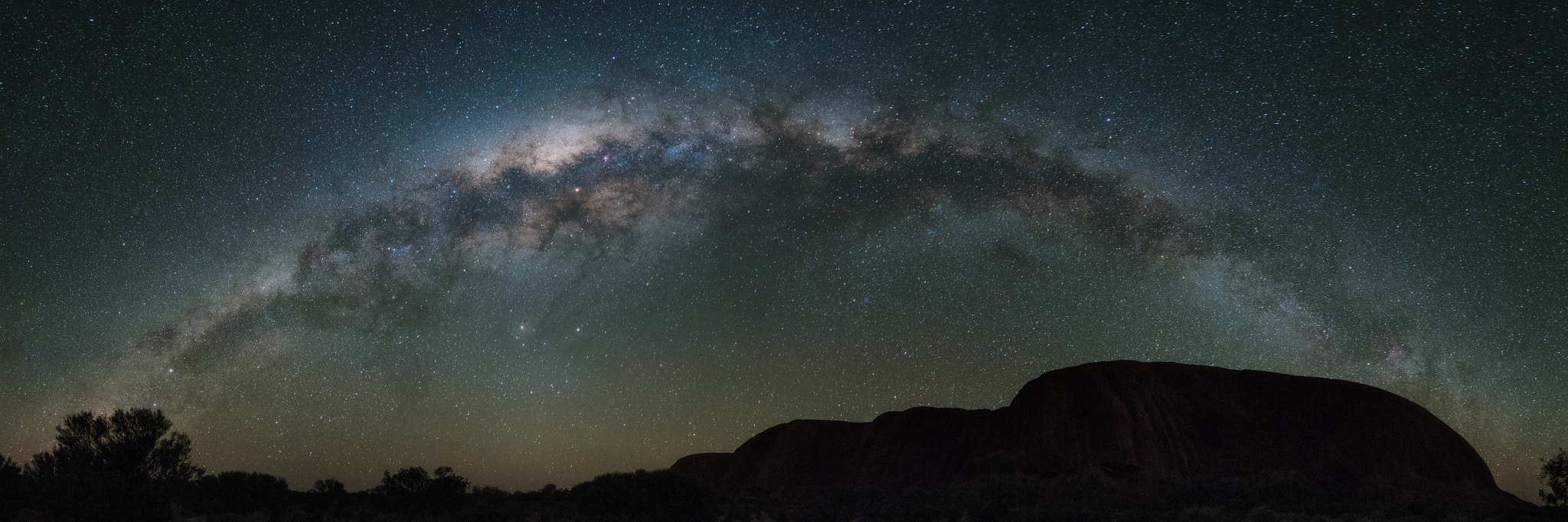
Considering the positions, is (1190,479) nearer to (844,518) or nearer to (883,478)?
(883,478)

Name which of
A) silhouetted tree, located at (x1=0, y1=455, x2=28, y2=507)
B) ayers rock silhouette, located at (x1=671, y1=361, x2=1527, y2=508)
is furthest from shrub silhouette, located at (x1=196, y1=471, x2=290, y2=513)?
ayers rock silhouette, located at (x1=671, y1=361, x2=1527, y2=508)

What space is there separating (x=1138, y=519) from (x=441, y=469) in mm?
28723

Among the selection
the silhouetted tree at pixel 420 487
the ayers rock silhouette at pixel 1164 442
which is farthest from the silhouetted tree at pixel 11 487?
the ayers rock silhouette at pixel 1164 442

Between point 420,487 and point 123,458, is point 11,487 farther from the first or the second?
point 420,487

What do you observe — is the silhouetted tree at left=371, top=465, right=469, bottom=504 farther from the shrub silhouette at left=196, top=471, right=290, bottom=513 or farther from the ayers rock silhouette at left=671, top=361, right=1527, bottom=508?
the ayers rock silhouette at left=671, top=361, right=1527, bottom=508

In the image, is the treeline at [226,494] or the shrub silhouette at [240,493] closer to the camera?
the treeline at [226,494]

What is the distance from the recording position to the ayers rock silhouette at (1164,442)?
5066 cm

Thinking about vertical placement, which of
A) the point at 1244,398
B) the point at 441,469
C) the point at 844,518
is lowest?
the point at 844,518

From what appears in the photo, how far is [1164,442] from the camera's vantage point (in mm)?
54906

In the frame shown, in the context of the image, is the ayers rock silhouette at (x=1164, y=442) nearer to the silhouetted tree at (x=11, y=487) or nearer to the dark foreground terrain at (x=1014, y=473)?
the dark foreground terrain at (x=1014, y=473)

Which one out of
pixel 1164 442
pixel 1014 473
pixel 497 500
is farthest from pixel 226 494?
pixel 1164 442

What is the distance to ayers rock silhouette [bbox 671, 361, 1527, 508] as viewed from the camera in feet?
166

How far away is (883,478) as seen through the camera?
61.9 meters

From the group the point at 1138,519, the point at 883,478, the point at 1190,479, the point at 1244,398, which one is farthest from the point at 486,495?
the point at 1244,398
